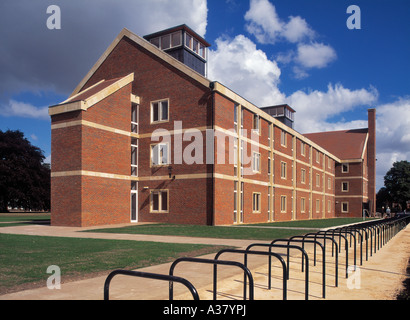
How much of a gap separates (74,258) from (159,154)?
59.8ft

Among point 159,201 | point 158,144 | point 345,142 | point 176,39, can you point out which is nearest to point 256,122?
point 158,144

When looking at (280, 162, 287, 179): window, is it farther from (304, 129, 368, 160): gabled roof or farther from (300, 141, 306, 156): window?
(304, 129, 368, 160): gabled roof

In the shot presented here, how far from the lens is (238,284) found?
7.46 meters

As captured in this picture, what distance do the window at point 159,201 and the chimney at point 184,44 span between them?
11.3 m

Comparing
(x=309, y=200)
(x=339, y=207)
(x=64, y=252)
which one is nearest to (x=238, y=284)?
(x=64, y=252)

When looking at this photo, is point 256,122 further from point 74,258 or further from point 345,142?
point 345,142

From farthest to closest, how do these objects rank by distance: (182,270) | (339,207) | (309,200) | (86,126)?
1. (339,207)
2. (309,200)
3. (86,126)
4. (182,270)

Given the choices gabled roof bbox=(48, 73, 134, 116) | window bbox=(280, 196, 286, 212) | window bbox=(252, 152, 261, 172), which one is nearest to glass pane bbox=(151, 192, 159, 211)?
gabled roof bbox=(48, 73, 134, 116)

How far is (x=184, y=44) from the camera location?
104ft

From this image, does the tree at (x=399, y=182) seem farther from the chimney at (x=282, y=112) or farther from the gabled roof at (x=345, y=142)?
the chimney at (x=282, y=112)

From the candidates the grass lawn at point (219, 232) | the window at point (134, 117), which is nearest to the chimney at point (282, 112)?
the window at point (134, 117)

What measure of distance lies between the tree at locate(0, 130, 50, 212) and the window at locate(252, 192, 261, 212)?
1243 inches

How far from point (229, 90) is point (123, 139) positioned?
8488 mm
